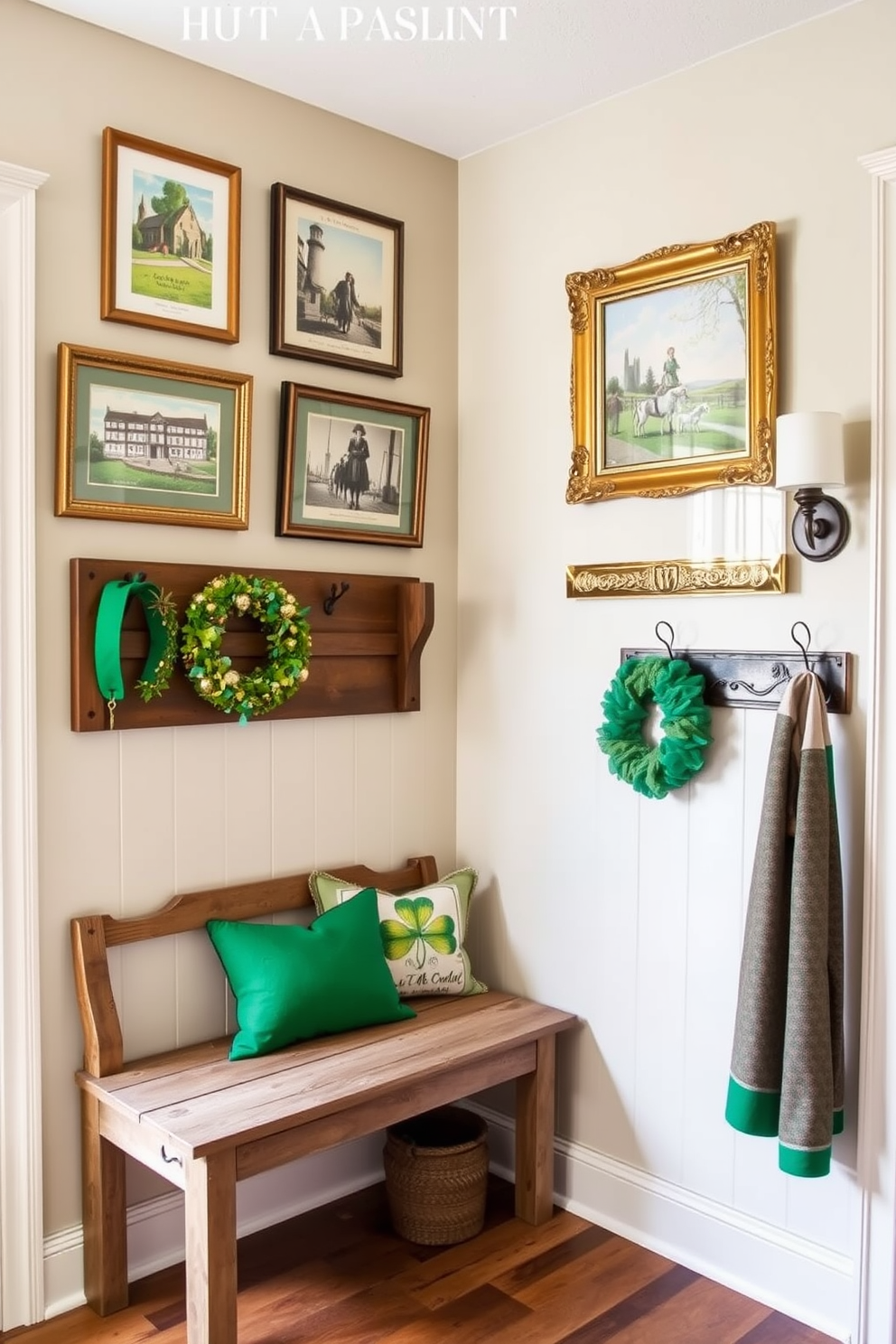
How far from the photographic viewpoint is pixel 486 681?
3.00m

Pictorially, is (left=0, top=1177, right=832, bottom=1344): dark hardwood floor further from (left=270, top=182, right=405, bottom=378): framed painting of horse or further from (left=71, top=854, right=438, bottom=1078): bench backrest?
(left=270, top=182, right=405, bottom=378): framed painting of horse

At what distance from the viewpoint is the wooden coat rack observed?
2326 millimetres

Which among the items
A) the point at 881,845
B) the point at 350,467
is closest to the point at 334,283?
the point at 350,467

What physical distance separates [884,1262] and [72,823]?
178 cm

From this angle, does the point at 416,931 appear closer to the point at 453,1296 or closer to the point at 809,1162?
the point at 453,1296

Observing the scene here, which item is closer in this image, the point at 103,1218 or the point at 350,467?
the point at 103,1218

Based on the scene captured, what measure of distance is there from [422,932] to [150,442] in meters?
1.30

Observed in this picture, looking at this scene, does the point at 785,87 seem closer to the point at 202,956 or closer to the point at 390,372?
the point at 390,372

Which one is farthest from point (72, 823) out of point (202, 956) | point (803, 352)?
point (803, 352)

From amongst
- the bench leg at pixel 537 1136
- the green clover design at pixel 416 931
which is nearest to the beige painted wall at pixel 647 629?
the bench leg at pixel 537 1136

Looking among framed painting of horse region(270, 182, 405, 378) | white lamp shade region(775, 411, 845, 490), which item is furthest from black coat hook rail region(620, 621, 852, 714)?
framed painting of horse region(270, 182, 405, 378)

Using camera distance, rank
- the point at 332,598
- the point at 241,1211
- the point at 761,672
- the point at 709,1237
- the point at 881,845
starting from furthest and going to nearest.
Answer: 1. the point at 332,598
2. the point at 241,1211
3. the point at 709,1237
4. the point at 761,672
5. the point at 881,845

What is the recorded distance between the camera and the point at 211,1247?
79.5 inches

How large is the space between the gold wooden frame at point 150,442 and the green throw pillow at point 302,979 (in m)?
0.91
